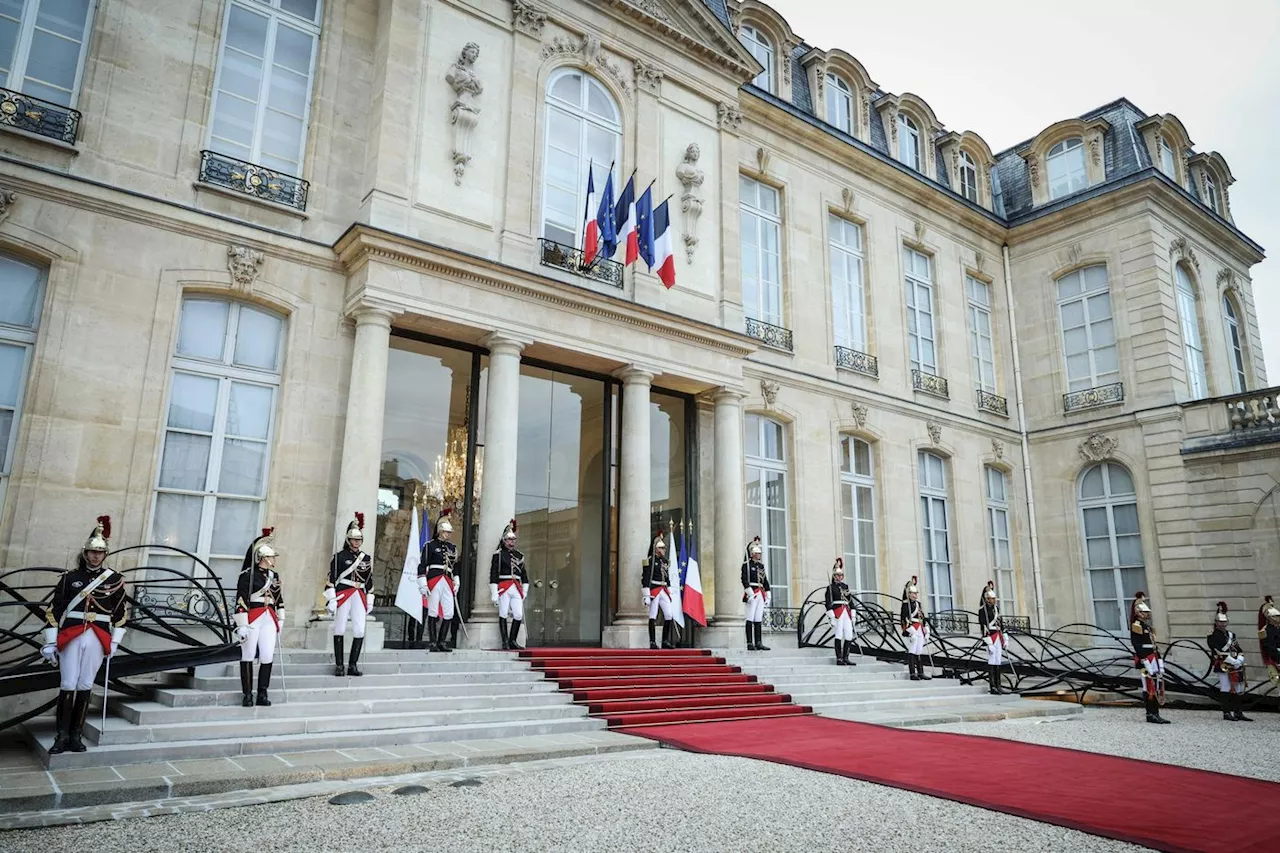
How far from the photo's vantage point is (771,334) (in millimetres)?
14594

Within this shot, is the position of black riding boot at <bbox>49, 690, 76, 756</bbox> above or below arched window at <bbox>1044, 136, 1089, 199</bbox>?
below

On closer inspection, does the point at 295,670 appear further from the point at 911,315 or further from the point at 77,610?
the point at 911,315

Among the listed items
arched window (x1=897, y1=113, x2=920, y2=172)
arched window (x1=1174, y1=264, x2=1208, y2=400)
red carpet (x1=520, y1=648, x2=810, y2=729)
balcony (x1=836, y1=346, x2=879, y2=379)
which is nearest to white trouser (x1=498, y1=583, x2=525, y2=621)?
red carpet (x1=520, y1=648, x2=810, y2=729)

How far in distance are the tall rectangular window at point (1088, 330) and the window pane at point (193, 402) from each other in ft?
53.7

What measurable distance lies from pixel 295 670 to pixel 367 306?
4.03 m

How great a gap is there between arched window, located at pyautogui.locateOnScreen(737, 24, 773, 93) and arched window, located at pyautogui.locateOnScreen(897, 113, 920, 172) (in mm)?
3710

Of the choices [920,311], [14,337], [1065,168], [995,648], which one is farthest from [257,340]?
[1065,168]

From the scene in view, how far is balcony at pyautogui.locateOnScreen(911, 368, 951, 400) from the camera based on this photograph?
661 inches

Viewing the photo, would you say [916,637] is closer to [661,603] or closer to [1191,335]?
[661,603]

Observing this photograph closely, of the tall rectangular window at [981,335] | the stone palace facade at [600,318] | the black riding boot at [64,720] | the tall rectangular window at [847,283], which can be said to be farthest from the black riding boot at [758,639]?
the tall rectangular window at [981,335]

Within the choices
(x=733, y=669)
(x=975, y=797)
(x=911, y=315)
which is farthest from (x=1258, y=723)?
(x=911, y=315)

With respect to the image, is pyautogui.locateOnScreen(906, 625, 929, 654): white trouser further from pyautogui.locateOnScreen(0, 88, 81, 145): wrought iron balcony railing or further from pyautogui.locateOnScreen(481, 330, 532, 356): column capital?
pyautogui.locateOnScreen(0, 88, 81, 145): wrought iron balcony railing

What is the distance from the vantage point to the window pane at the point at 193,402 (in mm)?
8992

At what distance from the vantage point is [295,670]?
759 centimetres
